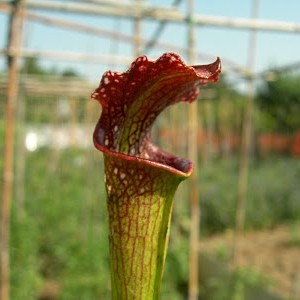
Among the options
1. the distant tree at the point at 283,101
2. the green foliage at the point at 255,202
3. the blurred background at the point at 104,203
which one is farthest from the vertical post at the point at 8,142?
the distant tree at the point at 283,101

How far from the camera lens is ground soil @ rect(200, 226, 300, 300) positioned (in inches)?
254

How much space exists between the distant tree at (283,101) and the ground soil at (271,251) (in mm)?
9933

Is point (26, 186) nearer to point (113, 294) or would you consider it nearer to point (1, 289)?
point (1, 289)

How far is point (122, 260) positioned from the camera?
109 centimetres

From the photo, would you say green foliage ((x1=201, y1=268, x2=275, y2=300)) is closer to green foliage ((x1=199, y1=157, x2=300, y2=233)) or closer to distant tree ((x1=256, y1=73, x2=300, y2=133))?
green foliage ((x1=199, y1=157, x2=300, y2=233))

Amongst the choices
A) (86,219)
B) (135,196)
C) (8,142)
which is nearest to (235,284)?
(8,142)

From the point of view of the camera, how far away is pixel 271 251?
7.86m

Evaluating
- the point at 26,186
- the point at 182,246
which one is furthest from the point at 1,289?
the point at 26,186

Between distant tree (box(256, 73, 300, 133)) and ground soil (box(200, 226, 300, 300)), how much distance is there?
32.6ft

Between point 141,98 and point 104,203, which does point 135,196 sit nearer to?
point 141,98

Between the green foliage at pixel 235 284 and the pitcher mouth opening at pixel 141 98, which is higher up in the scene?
the pitcher mouth opening at pixel 141 98

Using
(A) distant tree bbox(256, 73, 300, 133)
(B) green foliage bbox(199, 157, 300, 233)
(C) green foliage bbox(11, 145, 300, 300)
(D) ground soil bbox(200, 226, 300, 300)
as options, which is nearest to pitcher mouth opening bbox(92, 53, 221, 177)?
(C) green foliage bbox(11, 145, 300, 300)

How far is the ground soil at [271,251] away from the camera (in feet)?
21.1

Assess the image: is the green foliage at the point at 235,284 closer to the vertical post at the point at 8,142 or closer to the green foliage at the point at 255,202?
the vertical post at the point at 8,142
